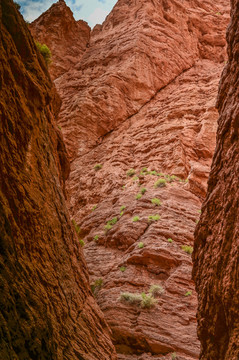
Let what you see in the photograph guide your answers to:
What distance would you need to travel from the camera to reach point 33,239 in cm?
735

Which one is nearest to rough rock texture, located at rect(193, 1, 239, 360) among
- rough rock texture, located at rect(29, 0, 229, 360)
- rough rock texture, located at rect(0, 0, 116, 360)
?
rough rock texture, located at rect(0, 0, 116, 360)

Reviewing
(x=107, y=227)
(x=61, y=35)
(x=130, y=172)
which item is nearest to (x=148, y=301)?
(x=107, y=227)

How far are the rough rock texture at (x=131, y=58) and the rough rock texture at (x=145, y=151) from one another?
0.32 ft

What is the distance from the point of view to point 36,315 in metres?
5.97

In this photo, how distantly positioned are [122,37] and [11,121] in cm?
2888

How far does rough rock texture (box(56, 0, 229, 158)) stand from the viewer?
27891 mm

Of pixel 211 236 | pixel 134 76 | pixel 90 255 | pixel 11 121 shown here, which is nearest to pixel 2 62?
pixel 11 121

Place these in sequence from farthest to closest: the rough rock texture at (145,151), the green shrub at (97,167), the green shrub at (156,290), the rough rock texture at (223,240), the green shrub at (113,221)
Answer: the green shrub at (97,167)
the green shrub at (113,221)
the green shrub at (156,290)
the rough rock texture at (145,151)
the rough rock texture at (223,240)

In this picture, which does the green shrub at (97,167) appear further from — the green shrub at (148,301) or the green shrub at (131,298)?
the green shrub at (148,301)

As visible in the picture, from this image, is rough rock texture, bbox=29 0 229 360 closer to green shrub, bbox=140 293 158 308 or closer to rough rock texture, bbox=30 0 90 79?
green shrub, bbox=140 293 158 308

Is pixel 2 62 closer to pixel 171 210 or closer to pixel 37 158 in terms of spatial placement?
pixel 37 158

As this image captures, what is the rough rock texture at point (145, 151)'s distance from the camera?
41.6ft

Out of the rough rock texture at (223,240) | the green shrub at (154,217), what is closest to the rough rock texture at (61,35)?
the green shrub at (154,217)

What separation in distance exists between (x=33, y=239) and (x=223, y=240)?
376 centimetres
